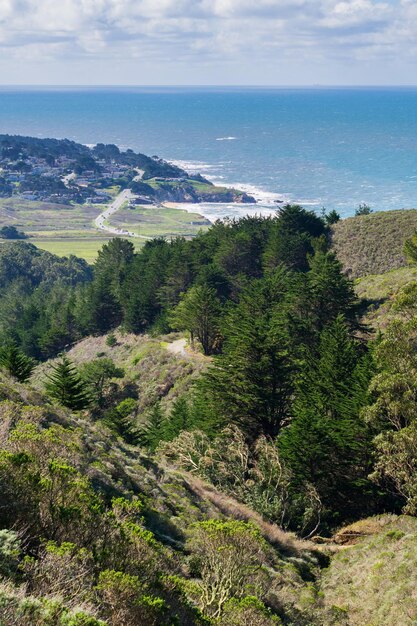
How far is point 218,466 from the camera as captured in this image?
26.3 metres

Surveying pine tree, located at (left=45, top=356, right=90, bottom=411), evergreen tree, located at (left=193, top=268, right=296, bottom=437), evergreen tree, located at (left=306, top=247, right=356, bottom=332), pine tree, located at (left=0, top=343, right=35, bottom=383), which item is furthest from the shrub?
evergreen tree, located at (left=306, top=247, right=356, bottom=332)

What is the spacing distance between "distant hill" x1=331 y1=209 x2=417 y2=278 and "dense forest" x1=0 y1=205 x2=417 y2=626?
1619 cm

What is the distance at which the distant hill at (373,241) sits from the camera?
67.2m

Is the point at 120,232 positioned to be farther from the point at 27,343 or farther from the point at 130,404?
the point at 130,404

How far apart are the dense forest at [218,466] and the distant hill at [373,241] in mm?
16188

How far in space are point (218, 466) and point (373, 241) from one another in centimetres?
5035

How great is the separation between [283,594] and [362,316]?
3771cm

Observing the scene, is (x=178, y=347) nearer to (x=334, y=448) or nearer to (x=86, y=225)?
(x=334, y=448)

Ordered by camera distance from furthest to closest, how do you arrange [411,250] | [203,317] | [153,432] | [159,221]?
[159,221] → [411,250] → [203,317] → [153,432]

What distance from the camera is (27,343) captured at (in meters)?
75.4

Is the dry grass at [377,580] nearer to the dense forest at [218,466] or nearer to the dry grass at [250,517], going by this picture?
the dense forest at [218,466]

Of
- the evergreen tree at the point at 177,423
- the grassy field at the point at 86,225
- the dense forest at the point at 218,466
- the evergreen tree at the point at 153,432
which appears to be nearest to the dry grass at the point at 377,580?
the dense forest at the point at 218,466

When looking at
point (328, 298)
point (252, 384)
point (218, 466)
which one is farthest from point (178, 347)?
point (218, 466)

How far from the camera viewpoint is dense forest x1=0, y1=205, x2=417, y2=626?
10195mm
